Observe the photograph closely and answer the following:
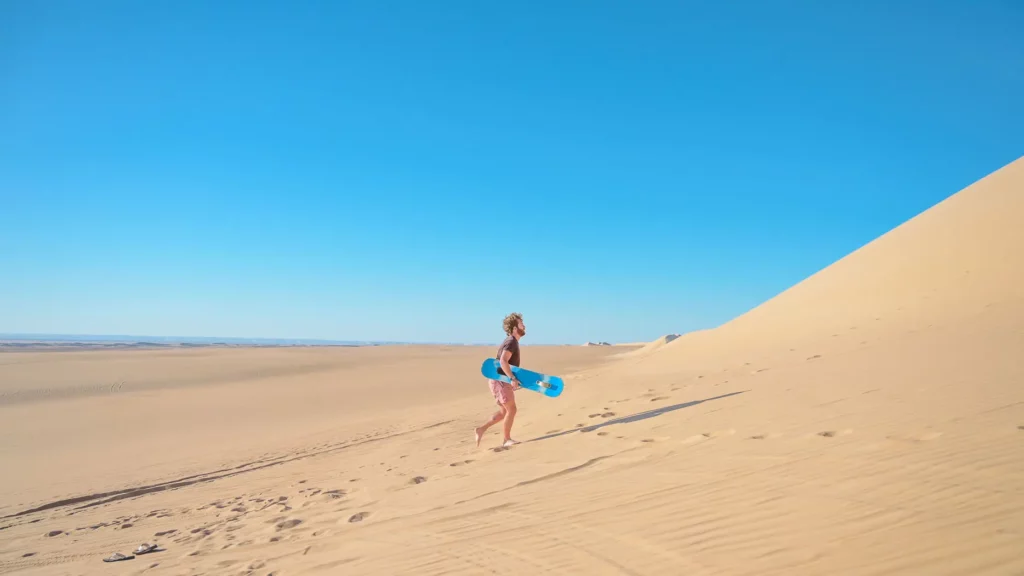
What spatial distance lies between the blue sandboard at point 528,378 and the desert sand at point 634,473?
68 cm

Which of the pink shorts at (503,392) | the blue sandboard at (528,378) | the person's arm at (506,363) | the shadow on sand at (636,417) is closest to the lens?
the person's arm at (506,363)

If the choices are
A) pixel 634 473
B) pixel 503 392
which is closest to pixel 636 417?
pixel 503 392

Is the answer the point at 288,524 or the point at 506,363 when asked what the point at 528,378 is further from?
the point at 288,524

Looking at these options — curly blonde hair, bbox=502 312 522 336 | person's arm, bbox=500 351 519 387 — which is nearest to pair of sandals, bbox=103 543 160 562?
person's arm, bbox=500 351 519 387

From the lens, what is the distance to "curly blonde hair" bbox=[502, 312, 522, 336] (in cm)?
782

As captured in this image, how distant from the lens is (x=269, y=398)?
20828mm

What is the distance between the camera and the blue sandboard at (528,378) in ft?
25.7

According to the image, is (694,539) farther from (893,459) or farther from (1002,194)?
(1002,194)

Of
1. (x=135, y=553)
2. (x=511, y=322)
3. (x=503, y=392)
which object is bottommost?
(x=135, y=553)

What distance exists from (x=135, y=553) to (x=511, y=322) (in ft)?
15.2

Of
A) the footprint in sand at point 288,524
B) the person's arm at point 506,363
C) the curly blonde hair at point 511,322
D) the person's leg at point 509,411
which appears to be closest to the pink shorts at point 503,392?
the person's leg at point 509,411

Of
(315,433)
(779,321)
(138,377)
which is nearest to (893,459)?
(315,433)

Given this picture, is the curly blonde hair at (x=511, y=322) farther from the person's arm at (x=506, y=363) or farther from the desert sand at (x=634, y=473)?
the desert sand at (x=634, y=473)

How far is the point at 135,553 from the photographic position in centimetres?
548
